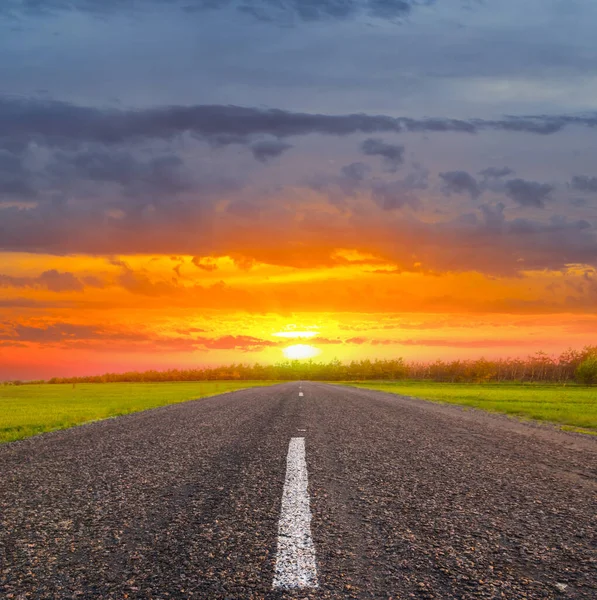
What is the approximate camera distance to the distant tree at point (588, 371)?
76.1 m

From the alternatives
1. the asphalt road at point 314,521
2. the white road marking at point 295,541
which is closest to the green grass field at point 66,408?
the asphalt road at point 314,521

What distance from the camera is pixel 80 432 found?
459 inches

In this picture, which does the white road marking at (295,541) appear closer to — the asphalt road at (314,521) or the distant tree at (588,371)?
the asphalt road at (314,521)

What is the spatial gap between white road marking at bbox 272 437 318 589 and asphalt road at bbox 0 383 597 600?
6 centimetres

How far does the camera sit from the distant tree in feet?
250

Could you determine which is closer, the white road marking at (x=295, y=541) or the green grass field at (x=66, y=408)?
the white road marking at (x=295, y=541)

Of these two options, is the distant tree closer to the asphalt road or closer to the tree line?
the tree line

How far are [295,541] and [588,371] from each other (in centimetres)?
8719

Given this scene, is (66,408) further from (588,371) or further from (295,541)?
(588,371)

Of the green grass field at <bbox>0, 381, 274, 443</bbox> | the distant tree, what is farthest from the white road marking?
the distant tree

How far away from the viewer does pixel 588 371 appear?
252 ft

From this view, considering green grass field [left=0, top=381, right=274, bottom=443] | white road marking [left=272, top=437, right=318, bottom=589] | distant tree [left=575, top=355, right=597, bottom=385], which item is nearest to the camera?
white road marking [left=272, top=437, right=318, bottom=589]

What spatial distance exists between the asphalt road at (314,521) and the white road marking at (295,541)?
0.06 m

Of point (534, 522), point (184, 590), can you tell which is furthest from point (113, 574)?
point (534, 522)
